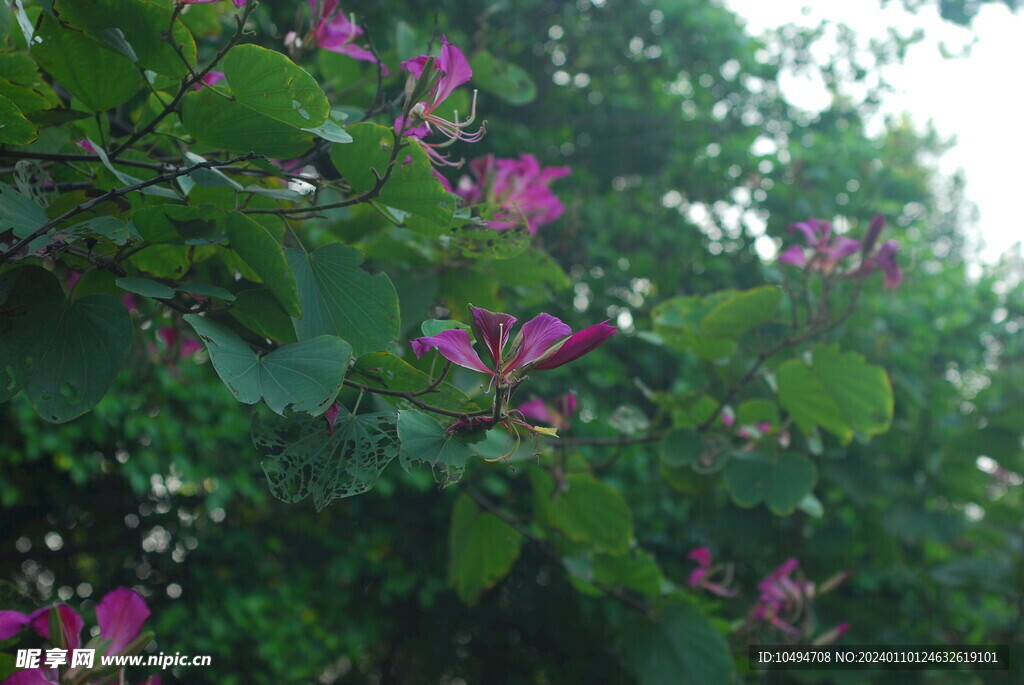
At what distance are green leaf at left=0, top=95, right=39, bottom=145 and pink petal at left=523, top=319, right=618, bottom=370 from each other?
44 cm

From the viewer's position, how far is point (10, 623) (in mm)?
681

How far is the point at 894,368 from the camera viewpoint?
8.69 feet

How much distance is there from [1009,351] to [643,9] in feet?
6.43

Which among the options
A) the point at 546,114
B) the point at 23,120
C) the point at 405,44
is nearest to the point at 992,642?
the point at 546,114

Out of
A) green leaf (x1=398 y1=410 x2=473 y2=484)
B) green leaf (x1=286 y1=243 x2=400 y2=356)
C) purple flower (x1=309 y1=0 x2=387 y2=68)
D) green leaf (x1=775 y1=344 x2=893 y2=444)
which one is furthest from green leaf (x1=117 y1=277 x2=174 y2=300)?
green leaf (x1=775 y1=344 x2=893 y2=444)

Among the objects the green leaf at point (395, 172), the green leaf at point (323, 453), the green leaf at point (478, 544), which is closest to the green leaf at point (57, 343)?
the green leaf at point (323, 453)

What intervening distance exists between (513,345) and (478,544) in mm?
887

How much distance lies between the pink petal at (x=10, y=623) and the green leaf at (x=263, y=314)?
32 cm

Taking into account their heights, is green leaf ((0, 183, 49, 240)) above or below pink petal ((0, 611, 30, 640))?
above

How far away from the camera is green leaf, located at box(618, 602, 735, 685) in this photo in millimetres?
1400

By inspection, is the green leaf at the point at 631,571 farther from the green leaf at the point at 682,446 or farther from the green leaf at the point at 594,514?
the green leaf at the point at 682,446

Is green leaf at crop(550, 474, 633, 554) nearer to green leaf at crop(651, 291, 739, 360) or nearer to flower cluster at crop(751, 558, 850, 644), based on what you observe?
green leaf at crop(651, 291, 739, 360)

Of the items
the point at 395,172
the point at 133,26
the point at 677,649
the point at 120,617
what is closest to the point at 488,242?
the point at 395,172

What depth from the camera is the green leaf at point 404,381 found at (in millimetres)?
651
